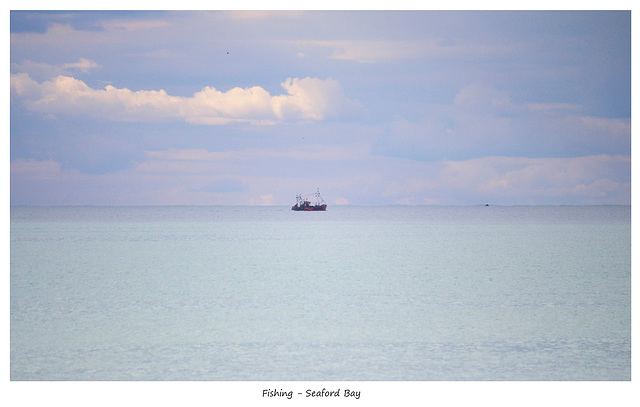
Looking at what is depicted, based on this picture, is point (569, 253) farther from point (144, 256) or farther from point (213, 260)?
point (144, 256)

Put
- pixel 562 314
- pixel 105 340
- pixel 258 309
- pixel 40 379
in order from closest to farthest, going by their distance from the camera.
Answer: pixel 40 379 → pixel 105 340 → pixel 562 314 → pixel 258 309

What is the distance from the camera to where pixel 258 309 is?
51.5 ft

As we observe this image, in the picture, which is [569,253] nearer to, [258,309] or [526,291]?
[526,291]

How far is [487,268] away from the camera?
80.2 feet

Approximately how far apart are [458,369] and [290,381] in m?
2.70

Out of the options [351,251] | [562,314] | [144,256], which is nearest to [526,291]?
[562,314]

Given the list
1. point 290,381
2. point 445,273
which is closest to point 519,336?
point 290,381

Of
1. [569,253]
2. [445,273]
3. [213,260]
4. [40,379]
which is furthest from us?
[569,253]

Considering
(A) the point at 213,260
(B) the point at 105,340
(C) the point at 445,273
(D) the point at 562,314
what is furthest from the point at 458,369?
(A) the point at 213,260

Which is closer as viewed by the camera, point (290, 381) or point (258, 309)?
point (290, 381)

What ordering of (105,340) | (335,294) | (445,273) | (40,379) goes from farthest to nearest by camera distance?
(445,273)
(335,294)
(105,340)
(40,379)

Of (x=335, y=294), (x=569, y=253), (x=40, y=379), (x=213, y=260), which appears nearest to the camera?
(x=40, y=379)

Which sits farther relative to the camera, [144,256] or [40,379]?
[144,256]

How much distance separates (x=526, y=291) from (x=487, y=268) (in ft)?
19.7
